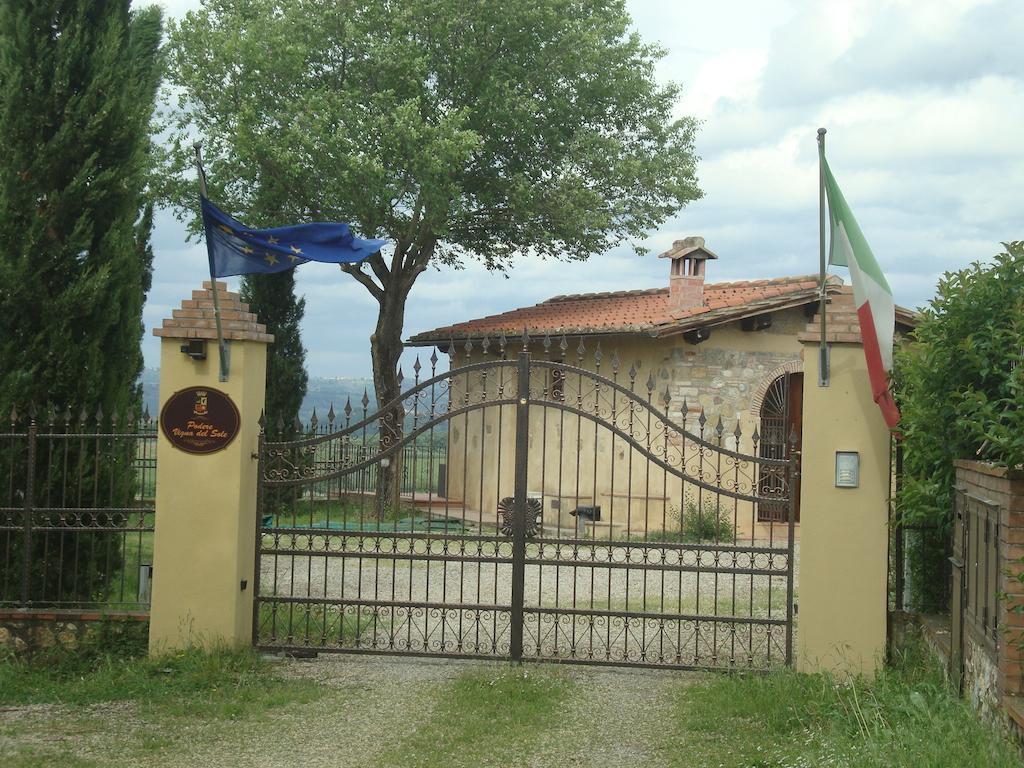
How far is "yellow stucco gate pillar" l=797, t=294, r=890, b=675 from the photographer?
7395 mm

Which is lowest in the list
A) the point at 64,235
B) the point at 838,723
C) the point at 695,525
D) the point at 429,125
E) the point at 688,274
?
the point at 838,723

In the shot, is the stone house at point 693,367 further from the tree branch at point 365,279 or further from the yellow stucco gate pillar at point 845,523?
the yellow stucco gate pillar at point 845,523

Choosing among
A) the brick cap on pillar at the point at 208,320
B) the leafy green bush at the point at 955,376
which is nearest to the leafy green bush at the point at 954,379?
the leafy green bush at the point at 955,376

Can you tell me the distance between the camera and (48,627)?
8.25 m

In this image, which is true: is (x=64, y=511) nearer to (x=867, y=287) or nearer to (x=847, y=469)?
(x=847, y=469)

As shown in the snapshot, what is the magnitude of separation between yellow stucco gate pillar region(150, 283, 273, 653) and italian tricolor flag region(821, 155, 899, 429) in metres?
4.04

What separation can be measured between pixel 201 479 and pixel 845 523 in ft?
14.6

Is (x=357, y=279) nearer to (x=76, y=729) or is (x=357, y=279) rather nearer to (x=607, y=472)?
(x=607, y=472)

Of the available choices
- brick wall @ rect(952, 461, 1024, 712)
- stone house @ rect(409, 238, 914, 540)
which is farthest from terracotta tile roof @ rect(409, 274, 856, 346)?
brick wall @ rect(952, 461, 1024, 712)

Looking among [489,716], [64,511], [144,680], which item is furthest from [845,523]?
[64,511]

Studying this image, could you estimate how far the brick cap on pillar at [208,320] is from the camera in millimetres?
7938

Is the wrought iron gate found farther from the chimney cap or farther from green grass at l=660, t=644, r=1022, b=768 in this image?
the chimney cap

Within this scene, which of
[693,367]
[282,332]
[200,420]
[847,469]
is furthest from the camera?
[282,332]

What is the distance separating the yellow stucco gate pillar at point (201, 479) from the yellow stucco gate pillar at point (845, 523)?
391 centimetres
